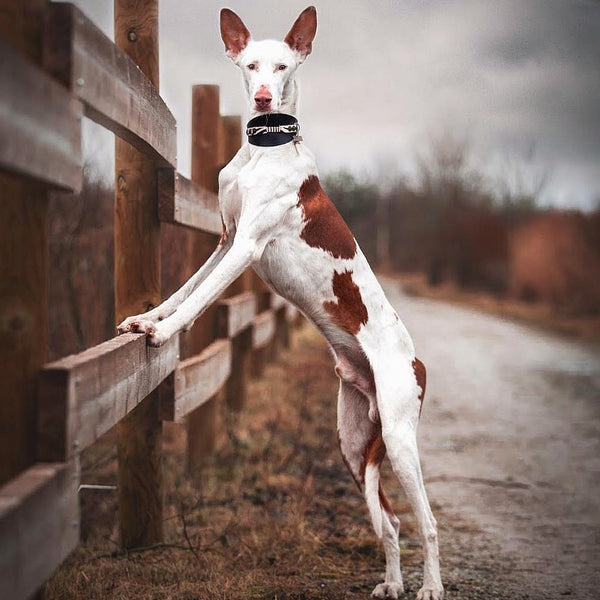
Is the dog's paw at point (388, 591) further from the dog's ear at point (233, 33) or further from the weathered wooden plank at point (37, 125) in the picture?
the dog's ear at point (233, 33)

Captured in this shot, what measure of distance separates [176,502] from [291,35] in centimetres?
260

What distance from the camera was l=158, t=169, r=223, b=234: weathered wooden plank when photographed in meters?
3.37

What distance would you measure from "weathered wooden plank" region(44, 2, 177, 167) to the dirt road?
7.60 feet

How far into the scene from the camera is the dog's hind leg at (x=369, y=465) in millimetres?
3316

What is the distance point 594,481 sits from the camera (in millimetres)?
5270

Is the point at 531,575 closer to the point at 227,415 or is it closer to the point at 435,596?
the point at 435,596

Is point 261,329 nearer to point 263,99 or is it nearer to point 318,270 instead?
point 318,270

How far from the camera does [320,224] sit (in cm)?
341

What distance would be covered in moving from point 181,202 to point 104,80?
52.2 inches

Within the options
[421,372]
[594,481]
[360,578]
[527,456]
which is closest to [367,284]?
[421,372]

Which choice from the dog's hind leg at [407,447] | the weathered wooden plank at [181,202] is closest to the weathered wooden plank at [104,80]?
the weathered wooden plank at [181,202]

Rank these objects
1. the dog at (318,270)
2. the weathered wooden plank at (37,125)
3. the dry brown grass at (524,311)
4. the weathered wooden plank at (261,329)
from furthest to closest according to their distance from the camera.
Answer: the dry brown grass at (524,311) → the weathered wooden plank at (261,329) → the dog at (318,270) → the weathered wooden plank at (37,125)

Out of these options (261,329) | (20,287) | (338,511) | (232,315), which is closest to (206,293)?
(20,287)

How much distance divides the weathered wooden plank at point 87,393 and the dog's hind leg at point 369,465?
114 cm
